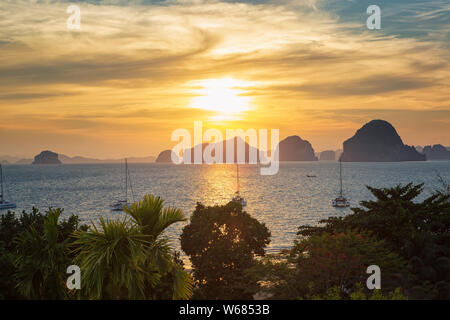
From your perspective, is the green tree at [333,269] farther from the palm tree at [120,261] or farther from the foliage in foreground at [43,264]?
the foliage in foreground at [43,264]

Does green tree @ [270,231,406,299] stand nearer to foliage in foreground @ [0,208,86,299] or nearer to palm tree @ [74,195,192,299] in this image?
palm tree @ [74,195,192,299]

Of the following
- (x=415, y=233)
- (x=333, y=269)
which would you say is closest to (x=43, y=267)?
(x=333, y=269)

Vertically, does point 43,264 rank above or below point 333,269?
above

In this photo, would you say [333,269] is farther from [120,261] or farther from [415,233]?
[120,261]

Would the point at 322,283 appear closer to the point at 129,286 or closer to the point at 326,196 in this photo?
the point at 129,286

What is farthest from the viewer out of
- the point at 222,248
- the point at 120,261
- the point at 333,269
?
the point at 222,248

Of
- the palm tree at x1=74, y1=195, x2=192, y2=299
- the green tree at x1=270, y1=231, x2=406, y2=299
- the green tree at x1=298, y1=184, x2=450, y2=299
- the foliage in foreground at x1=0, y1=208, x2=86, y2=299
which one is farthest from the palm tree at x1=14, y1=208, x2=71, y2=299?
the green tree at x1=298, y1=184, x2=450, y2=299

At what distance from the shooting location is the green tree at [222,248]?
23.8 meters

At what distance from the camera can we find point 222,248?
24.1 meters

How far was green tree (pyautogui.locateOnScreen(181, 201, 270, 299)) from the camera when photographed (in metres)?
23.8

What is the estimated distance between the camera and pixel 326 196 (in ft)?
399

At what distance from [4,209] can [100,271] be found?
106357mm

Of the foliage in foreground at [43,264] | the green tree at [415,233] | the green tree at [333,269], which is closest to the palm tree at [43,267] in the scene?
the foliage in foreground at [43,264]
